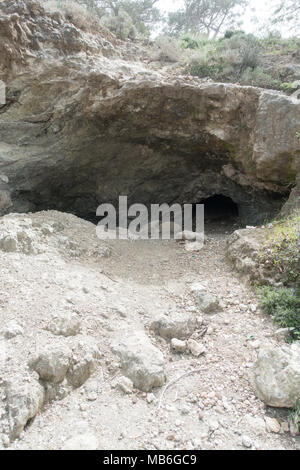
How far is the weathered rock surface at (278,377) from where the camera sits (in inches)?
84.0

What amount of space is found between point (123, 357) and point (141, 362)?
17cm

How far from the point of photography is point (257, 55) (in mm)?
7359

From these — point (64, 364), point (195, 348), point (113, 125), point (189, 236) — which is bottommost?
point (195, 348)

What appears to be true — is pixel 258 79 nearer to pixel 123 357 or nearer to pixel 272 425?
pixel 123 357

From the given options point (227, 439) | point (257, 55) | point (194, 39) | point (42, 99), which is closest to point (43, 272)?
point (227, 439)

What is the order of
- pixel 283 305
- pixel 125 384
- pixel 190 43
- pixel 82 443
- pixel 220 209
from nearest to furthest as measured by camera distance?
pixel 82 443 → pixel 125 384 → pixel 283 305 → pixel 220 209 → pixel 190 43

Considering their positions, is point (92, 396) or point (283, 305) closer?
point (92, 396)

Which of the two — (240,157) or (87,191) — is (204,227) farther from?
(87,191)

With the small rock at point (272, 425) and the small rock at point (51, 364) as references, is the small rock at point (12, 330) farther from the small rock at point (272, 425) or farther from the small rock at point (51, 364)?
the small rock at point (272, 425)

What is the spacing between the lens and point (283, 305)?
Result: 10.3 ft

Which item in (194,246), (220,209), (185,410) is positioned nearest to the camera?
(185,410)

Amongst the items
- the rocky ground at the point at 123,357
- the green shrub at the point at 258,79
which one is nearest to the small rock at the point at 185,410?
the rocky ground at the point at 123,357

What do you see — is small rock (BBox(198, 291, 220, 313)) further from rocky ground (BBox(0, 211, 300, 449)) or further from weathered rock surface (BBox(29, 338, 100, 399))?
weathered rock surface (BBox(29, 338, 100, 399))

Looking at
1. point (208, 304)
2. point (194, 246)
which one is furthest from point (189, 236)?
point (208, 304)
